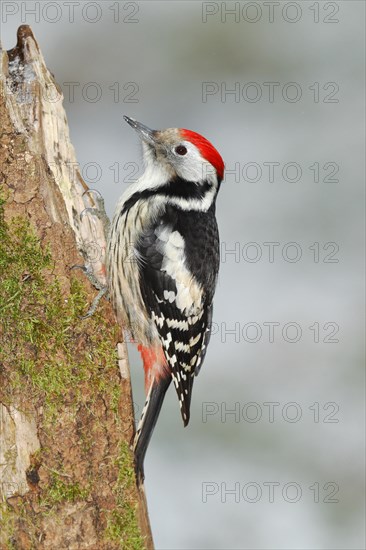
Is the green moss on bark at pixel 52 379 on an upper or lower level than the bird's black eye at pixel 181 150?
lower

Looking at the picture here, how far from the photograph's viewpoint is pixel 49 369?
305 centimetres

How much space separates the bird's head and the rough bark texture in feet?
2.83

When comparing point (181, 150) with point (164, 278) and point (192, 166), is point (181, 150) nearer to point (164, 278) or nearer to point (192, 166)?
point (192, 166)

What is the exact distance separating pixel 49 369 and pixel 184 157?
59.4 inches

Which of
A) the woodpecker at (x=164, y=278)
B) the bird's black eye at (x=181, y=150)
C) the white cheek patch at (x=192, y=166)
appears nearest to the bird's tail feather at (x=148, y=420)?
the woodpecker at (x=164, y=278)

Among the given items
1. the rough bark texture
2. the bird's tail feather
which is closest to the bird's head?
the rough bark texture

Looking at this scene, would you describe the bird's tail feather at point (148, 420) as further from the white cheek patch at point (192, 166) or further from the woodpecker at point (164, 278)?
the white cheek patch at point (192, 166)

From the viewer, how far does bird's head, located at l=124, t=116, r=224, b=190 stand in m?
4.00

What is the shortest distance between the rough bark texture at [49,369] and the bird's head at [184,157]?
86cm

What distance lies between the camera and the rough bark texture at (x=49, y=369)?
117 inches

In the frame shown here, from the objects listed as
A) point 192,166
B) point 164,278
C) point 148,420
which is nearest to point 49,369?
point 148,420

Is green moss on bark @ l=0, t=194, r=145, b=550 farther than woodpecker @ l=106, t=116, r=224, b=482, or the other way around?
woodpecker @ l=106, t=116, r=224, b=482

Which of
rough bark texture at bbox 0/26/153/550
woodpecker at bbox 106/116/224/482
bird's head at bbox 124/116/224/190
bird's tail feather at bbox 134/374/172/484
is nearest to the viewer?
rough bark texture at bbox 0/26/153/550
